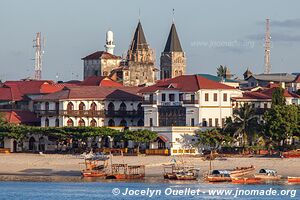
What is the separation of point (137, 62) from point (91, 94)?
39.0m

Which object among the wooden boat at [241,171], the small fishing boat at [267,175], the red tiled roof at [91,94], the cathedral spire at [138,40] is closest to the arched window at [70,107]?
the red tiled roof at [91,94]

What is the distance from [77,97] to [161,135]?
43.8 feet

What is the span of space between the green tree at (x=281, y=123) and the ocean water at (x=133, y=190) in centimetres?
1777

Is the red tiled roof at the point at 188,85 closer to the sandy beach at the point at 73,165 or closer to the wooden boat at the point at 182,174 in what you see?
the sandy beach at the point at 73,165

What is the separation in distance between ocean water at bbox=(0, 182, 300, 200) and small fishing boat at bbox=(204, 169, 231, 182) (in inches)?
48.0

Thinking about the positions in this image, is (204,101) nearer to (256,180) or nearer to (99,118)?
(99,118)

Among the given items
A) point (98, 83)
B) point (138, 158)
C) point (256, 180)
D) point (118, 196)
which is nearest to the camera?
point (118, 196)

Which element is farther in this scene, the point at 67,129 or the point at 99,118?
the point at 99,118

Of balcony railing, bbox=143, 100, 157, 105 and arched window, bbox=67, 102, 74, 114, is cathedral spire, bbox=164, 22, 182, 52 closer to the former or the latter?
arched window, bbox=67, 102, 74, 114

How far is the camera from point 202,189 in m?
107

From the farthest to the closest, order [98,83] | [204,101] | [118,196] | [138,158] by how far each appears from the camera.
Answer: [98,83]
[204,101]
[138,158]
[118,196]

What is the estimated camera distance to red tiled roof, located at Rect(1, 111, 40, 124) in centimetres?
14550

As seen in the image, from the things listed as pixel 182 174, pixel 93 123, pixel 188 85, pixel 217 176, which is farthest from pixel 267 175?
pixel 93 123

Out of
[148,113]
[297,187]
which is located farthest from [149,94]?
[297,187]
